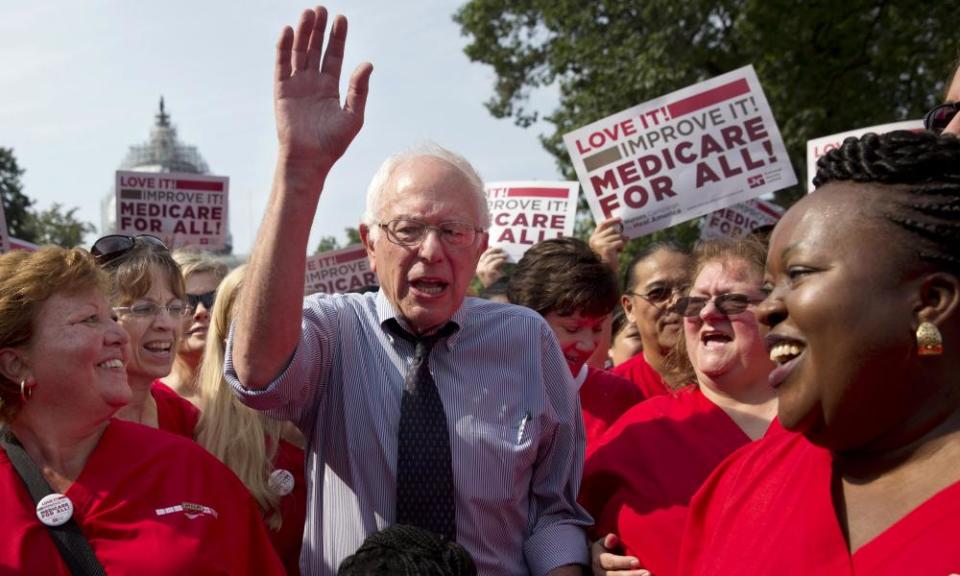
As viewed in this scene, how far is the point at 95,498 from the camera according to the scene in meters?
2.90

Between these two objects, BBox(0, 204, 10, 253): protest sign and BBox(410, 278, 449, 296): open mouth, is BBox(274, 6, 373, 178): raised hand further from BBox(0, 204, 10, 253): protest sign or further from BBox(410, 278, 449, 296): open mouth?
BBox(0, 204, 10, 253): protest sign

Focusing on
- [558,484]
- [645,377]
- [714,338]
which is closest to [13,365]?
[558,484]

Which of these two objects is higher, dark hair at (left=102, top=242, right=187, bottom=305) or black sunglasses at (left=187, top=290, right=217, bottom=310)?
dark hair at (left=102, top=242, right=187, bottom=305)

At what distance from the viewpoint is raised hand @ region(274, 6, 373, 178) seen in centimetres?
279

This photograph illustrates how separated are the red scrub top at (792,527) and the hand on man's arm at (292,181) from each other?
1108 mm

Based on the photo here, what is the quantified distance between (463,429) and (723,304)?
3.70ft

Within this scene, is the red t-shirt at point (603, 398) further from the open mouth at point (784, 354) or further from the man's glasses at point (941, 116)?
the open mouth at point (784, 354)

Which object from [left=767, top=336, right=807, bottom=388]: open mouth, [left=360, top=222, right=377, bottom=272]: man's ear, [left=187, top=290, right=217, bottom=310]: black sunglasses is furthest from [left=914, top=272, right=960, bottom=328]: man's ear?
[left=187, top=290, right=217, bottom=310]: black sunglasses

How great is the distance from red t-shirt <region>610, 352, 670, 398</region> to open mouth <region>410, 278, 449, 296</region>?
5.76ft

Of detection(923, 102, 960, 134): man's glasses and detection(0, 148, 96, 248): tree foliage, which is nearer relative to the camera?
detection(923, 102, 960, 134): man's glasses

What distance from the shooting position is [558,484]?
11.0 ft

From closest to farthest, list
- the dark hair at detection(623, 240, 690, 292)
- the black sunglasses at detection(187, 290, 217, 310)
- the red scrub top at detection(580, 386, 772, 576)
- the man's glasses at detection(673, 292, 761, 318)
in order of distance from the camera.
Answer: the red scrub top at detection(580, 386, 772, 576)
the man's glasses at detection(673, 292, 761, 318)
the black sunglasses at detection(187, 290, 217, 310)
the dark hair at detection(623, 240, 690, 292)

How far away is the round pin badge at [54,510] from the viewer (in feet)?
9.12

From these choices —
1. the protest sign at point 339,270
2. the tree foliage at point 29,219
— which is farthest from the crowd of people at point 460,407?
the tree foliage at point 29,219
